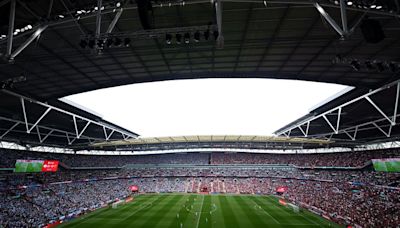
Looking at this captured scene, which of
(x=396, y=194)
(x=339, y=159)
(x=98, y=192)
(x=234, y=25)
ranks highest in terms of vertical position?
(x=234, y=25)

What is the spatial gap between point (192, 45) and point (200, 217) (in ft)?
86.6

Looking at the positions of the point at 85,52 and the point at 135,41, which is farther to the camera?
the point at 85,52

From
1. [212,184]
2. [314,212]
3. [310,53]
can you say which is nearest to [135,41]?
[310,53]

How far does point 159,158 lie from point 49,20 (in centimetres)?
7151

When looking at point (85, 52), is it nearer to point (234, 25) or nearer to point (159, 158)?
point (234, 25)

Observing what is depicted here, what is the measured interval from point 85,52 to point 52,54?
2.28 meters

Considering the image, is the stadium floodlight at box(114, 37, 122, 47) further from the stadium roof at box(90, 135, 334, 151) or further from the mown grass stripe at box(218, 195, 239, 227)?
the stadium roof at box(90, 135, 334, 151)

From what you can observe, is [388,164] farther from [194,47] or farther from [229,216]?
[194,47]

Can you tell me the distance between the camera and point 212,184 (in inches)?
2625

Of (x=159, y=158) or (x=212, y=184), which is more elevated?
(x=159, y=158)

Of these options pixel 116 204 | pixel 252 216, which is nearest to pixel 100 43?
pixel 252 216

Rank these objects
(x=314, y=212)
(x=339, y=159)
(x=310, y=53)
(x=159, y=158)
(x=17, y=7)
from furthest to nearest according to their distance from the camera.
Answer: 1. (x=159, y=158)
2. (x=339, y=159)
3. (x=314, y=212)
4. (x=310, y=53)
5. (x=17, y=7)

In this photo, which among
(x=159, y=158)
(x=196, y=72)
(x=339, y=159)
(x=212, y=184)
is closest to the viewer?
(x=196, y=72)

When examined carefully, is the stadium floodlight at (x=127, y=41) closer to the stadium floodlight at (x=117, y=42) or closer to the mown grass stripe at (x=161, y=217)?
the stadium floodlight at (x=117, y=42)
